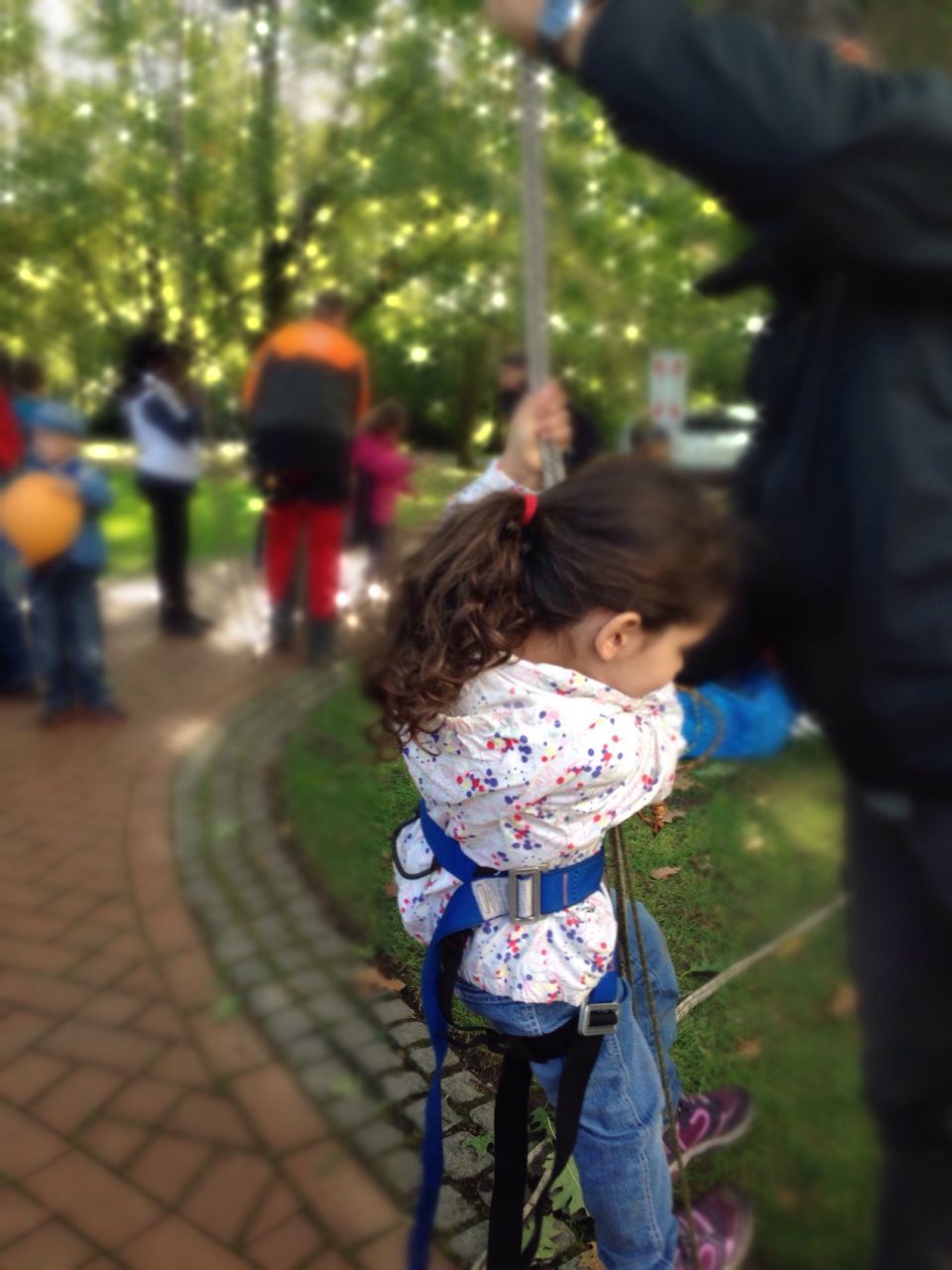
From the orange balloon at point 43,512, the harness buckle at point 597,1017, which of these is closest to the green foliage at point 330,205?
the orange balloon at point 43,512

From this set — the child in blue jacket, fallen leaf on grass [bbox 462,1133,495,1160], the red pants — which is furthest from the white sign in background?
fallen leaf on grass [bbox 462,1133,495,1160]

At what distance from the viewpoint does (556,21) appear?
0.56 metres

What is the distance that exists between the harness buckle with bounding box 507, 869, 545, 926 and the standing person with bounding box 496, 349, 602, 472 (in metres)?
0.42

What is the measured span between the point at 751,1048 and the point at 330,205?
28.5 inches

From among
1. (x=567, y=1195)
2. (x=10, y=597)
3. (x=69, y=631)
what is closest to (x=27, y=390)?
(x=69, y=631)

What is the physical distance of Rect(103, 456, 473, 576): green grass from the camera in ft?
2.43

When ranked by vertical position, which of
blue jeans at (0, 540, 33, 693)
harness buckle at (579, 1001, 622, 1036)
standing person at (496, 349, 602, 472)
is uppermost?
standing person at (496, 349, 602, 472)

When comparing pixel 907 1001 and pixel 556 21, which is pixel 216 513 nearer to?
pixel 556 21

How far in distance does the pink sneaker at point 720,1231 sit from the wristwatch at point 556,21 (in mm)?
979

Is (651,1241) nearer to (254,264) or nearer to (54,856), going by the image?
(54,856)

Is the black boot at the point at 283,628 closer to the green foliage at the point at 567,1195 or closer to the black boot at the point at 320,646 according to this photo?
the black boot at the point at 320,646

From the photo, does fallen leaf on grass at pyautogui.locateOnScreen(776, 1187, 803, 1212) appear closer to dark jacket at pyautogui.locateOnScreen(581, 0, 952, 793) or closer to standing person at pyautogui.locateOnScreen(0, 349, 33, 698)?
dark jacket at pyautogui.locateOnScreen(581, 0, 952, 793)

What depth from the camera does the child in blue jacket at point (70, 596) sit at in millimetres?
834

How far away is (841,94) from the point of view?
0.53m
